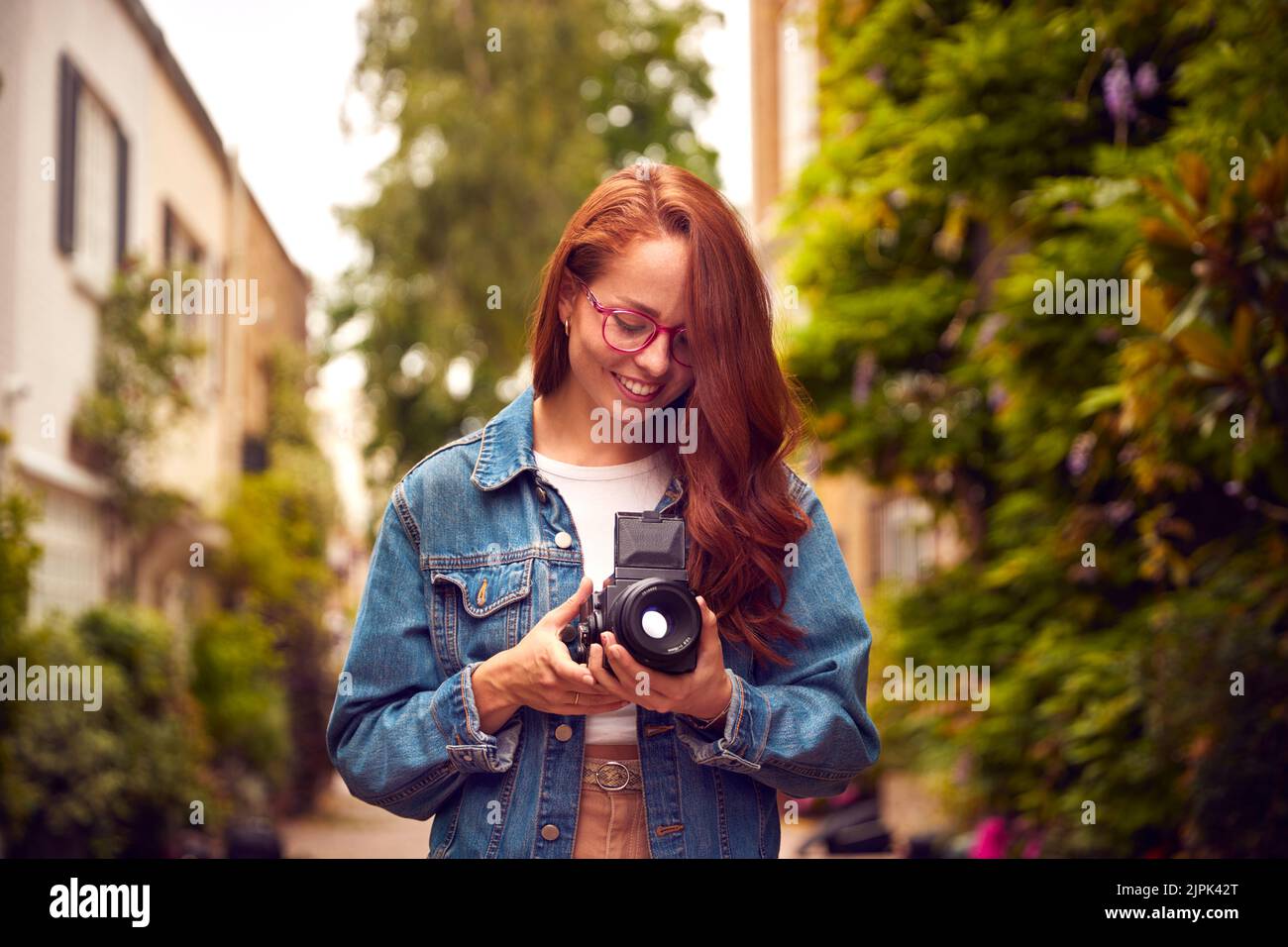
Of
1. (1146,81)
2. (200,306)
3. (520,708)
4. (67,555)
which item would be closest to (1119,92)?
(1146,81)

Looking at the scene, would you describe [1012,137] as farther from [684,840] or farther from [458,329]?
[458,329]

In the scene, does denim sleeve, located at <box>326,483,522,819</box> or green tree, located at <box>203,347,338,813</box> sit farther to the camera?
green tree, located at <box>203,347,338,813</box>

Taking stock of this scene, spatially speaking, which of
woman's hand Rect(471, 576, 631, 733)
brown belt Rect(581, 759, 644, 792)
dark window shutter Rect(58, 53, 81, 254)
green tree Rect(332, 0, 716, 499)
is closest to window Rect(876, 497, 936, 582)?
green tree Rect(332, 0, 716, 499)

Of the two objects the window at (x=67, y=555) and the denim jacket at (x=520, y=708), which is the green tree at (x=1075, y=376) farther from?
the window at (x=67, y=555)

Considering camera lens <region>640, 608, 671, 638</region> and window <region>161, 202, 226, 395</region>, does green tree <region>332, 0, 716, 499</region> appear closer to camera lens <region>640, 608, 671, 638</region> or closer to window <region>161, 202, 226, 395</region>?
window <region>161, 202, 226, 395</region>

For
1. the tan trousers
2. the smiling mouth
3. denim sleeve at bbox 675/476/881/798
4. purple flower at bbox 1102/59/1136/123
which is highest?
purple flower at bbox 1102/59/1136/123

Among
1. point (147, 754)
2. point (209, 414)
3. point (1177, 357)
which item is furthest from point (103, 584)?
point (1177, 357)

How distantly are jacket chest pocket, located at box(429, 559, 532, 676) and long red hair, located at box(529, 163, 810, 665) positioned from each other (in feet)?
0.75

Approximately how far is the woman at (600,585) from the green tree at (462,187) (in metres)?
10.5

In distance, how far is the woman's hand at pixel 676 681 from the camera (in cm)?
169

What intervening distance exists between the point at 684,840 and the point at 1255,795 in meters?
3.06

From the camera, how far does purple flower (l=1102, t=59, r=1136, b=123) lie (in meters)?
5.84

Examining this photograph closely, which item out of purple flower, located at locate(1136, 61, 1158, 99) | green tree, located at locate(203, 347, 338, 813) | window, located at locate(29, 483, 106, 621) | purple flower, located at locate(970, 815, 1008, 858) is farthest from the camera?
green tree, located at locate(203, 347, 338, 813)

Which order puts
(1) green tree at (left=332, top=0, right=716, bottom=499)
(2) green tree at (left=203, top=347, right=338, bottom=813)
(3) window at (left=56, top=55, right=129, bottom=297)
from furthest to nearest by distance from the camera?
(1) green tree at (left=332, top=0, right=716, bottom=499), (2) green tree at (left=203, top=347, right=338, bottom=813), (3) window at (left=56, top=55, right=129, bottom=297)
